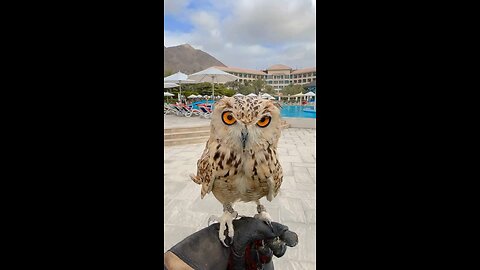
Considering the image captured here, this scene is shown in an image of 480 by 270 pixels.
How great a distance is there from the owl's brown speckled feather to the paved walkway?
976mm

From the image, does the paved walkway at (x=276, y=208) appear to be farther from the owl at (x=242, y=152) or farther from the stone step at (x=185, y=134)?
the stone step at (x=185, y=134)

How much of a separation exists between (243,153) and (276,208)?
1.71 metres

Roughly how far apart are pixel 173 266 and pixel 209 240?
0.15 meters

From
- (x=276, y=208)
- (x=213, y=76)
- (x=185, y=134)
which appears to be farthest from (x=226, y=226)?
(x=213, y=76)

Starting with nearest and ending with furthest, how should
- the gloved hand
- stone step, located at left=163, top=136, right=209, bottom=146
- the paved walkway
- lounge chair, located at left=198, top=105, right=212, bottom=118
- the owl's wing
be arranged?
the gloved hand
the owl's wing
the paved walkway
stone step, located at left=163, top=136, right=209, bottom=146
lounge chair, located at left=198, top=105, right=212, bottom=118

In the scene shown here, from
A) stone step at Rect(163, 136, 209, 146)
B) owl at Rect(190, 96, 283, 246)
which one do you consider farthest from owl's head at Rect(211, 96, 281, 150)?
stone step at Rect(163, 136, 209, 146)

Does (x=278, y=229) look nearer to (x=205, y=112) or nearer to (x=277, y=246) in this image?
(x=277, y=246)

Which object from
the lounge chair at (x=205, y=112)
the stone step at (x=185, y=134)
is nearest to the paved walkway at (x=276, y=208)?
the stone step at (x=185, y=134)

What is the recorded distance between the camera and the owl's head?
0.89m

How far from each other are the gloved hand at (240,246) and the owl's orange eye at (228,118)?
0.40 m

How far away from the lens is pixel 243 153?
3.06 ft

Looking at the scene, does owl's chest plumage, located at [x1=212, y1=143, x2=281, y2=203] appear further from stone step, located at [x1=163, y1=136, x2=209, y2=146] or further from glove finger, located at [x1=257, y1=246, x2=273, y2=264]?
stone step, located at [x1=163, y1=136, x2=209, y2=146]

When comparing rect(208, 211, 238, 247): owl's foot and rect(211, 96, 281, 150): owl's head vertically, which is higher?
rect(211, 96, 281, 150): owl's head
